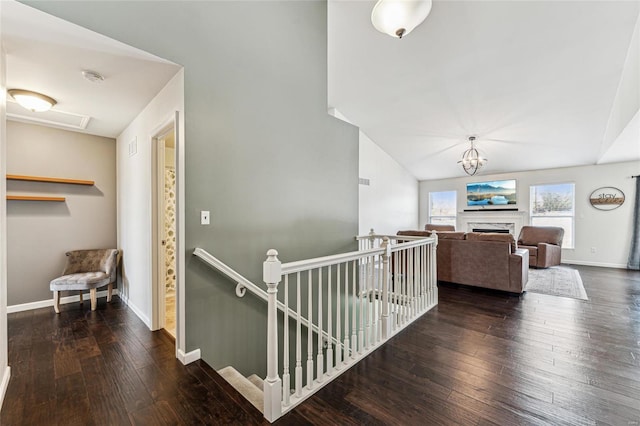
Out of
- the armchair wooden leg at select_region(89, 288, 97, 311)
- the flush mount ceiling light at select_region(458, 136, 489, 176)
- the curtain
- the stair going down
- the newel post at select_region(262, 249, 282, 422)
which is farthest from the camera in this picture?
the curtain

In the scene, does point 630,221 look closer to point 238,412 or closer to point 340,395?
point 340,395

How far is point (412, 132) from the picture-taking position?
597 centimetres

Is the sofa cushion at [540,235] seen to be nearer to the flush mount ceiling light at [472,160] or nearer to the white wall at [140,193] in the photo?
the flush mount ceiling light at [472,160]

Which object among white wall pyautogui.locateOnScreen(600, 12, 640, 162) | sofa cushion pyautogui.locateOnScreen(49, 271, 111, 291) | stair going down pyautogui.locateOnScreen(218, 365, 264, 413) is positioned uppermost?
white wall pyautogui.locateOnScreen(600, 12, 640, 162)

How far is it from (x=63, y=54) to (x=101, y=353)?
7.79 feet

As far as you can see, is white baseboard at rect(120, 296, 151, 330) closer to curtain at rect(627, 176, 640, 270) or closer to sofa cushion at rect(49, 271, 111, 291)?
sofa cushion at rect(49, 271, 111, 291)

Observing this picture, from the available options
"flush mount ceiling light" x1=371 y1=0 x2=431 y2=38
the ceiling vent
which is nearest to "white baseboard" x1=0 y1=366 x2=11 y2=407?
the ceiling vent

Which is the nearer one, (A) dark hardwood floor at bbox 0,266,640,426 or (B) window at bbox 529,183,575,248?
(A) dark hardwood floor at bbox 0,266,640,426

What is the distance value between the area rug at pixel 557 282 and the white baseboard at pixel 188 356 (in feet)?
15.9

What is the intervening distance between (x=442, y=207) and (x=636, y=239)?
4.12 meters

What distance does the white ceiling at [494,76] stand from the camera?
313 centimetres

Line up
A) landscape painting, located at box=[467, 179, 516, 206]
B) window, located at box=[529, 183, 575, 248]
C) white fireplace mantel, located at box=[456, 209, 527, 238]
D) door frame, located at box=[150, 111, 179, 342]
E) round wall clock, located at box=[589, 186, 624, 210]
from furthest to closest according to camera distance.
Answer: landscape painting, located at box=[467, 179, 516, 206], white fireplace mantel, located at box=[456, 209, 527, 238], window, located at box=[529, 183, 575, 248], round wall clock, located at box=[589, 186, 624, 210], door frame, located at box=[150, 111, 179, 342]

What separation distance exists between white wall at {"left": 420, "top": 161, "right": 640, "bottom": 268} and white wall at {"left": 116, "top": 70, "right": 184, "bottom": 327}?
8.41 meters

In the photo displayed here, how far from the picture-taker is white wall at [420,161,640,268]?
593cm
